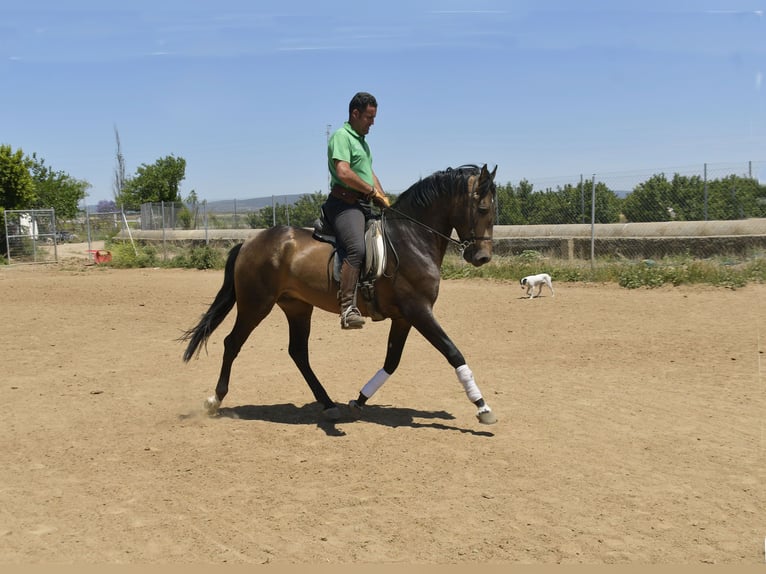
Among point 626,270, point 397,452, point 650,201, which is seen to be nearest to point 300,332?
point 397,452

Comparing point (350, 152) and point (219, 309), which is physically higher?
point (350, 152)

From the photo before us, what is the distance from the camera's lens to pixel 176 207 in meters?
35.8

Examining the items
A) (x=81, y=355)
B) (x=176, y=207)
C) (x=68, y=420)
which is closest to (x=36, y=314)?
(x=81, y=355)

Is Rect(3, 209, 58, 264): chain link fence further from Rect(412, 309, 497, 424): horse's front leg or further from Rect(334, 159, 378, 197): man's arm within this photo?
Rect(412, 309, 497, 424): horse's front leg

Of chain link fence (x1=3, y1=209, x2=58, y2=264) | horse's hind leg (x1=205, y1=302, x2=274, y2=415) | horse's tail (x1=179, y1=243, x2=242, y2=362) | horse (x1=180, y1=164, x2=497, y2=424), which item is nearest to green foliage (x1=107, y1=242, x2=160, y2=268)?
chain link fence (x1=3, y1=209, x2=58, y2=264)

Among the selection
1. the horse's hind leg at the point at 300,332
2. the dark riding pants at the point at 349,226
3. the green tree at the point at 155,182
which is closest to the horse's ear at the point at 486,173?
the dark riding pants at the point at 349,226

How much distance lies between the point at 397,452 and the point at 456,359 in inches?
44.1

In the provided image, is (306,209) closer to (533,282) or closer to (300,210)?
(300,210)

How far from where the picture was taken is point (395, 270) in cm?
682

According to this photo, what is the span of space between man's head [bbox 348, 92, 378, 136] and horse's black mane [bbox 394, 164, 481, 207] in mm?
783

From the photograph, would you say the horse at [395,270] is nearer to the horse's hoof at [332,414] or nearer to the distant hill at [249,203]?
the horse's hoof at [332,414]

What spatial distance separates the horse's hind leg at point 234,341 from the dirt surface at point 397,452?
0.61 feet

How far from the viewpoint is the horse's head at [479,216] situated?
6719 mm

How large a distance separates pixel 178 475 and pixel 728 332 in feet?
29.2
